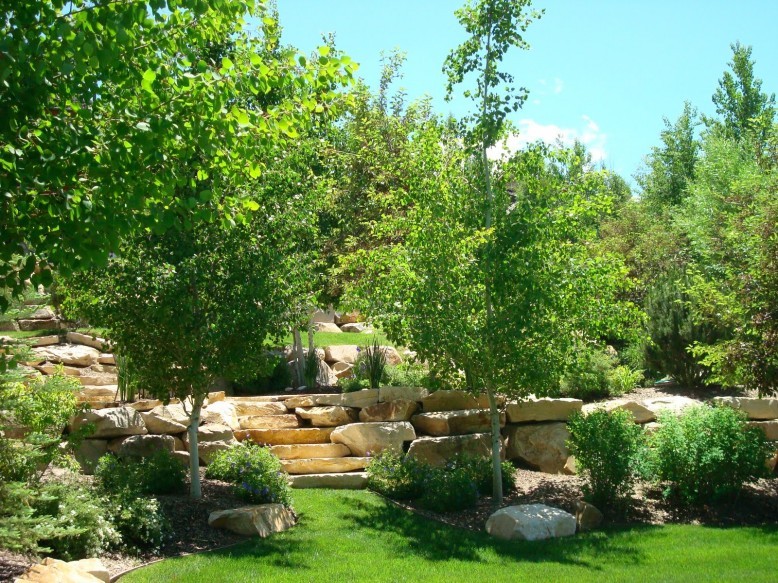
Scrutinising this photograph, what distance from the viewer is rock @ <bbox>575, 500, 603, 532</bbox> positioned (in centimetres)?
975

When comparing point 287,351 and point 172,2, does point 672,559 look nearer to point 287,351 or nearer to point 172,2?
point 172,2

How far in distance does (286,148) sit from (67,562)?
553 centimetres

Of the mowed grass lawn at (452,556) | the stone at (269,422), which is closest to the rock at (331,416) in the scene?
the stone at (269,422)

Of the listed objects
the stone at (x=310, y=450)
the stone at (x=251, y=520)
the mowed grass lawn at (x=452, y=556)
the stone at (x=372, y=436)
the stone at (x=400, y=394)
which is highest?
the stone at (x=400, y=394)

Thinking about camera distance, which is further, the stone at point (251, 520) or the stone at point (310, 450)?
the stone at point (310, 450)

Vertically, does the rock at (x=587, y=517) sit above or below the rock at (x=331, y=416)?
below

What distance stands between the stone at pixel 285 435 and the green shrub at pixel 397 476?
1.54m

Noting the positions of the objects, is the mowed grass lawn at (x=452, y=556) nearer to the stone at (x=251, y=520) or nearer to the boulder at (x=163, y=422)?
the stone at (x=251, y=520)

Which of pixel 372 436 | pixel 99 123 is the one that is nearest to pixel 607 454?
pixel 372 436

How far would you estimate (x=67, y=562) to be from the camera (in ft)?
24.2

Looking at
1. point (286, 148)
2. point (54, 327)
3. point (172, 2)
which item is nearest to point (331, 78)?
point (172, 2)

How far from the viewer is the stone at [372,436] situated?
12.1m

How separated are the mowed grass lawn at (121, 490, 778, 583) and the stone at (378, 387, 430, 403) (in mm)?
2915

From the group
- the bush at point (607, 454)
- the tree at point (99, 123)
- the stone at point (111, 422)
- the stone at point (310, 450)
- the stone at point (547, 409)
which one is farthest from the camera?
the stone at point (547, 409)
